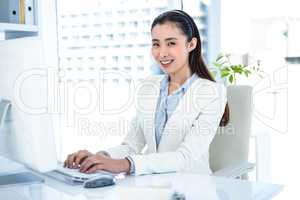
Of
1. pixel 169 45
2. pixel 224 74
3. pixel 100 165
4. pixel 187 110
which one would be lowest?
pixel 100 165

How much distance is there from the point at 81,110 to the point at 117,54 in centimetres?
56

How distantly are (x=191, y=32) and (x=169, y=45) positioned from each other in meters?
0.11

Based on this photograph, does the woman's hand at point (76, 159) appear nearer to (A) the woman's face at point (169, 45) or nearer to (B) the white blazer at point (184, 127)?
(B) the white blazer at point (184, 127)

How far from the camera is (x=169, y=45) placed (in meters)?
1.64

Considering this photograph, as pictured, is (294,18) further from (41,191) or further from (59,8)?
(41,191)

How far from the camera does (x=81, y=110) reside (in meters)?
3.14

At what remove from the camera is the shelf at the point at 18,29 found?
155 cm

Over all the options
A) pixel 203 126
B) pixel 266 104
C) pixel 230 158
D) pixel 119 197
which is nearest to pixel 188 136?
pixel 203 126

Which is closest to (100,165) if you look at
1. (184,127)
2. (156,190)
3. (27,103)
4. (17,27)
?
(156,190)

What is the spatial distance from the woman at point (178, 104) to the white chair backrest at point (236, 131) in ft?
0.20

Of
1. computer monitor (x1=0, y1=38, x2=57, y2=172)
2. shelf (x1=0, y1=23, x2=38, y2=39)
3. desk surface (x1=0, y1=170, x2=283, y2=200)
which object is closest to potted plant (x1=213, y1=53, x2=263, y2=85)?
shelf (x1=0, y1=23, x2=38, y2=39)

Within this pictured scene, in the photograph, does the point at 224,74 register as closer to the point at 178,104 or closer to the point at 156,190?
the point at 178,104

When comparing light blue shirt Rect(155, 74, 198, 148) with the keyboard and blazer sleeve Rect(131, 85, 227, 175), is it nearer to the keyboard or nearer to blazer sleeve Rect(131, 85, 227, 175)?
blazer sleeve Rect(131, 85, 227, 175)

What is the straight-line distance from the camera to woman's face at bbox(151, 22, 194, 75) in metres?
1.63
